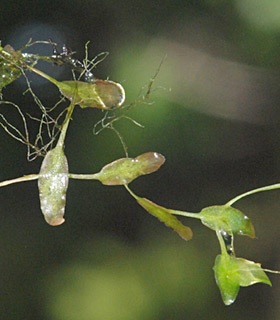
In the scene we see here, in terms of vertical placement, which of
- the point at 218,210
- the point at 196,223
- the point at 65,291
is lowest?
the point at 65,291

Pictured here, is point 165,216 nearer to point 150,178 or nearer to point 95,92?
point 95,92

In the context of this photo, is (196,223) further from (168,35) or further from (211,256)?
(168,35)

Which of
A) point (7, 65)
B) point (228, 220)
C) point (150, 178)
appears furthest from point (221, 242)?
point (150, 178)

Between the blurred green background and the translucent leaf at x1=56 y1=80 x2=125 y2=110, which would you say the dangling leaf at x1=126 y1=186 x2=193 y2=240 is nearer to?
the translucent leaf at x1=56 y1=80 x2=125 y2=110

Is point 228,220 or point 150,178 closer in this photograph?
point 228,220

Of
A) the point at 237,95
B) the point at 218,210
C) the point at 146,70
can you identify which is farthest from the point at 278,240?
the point at 218,210

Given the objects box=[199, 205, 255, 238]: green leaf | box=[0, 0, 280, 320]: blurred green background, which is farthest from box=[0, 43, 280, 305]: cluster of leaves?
box=[0, 0, 280, 320]: blurred green background

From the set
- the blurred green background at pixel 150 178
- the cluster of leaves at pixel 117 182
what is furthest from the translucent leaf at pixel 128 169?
the blurred green background at pixel 150 178
